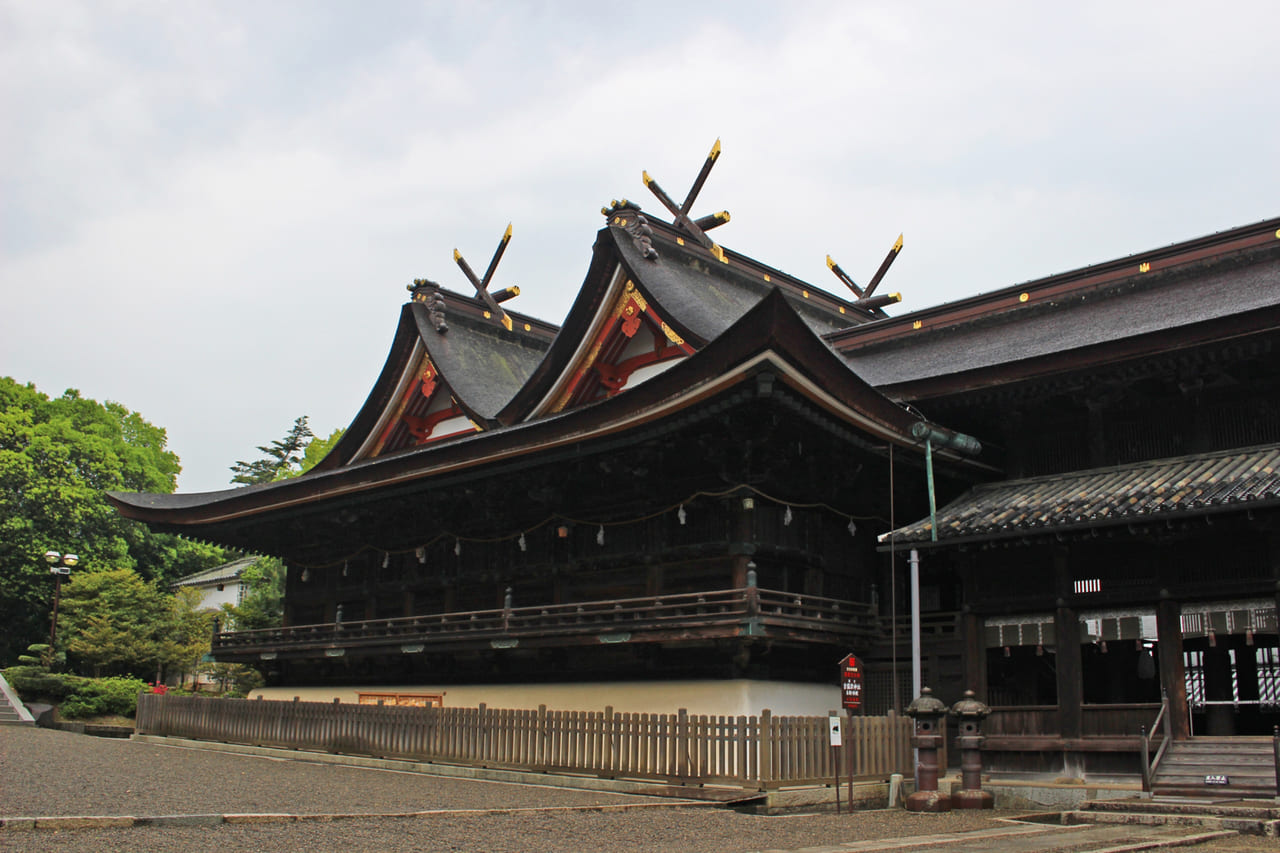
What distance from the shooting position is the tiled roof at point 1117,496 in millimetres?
16297

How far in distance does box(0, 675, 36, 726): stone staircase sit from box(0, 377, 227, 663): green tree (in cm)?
1828

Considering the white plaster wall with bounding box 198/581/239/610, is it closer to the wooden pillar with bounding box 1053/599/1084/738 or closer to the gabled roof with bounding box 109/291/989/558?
the gabled roof with bounding box 109/291/989/558

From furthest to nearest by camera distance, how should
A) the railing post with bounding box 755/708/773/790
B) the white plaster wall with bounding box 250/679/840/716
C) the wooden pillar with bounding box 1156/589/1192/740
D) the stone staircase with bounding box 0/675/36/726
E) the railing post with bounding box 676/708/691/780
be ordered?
the stone staircase with bounding box 0/675/36/726 < the white plaster wall with bounding box 250/679/840/716 < the wooden pillar with bounding box 1156/589/1192/740 < the railing post with bounding box 676/708/691/780 < the railing post with bounding box 755/708/773/790

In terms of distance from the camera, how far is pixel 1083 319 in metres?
23.2

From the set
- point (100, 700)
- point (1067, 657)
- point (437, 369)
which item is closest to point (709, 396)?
point (1067, 657)

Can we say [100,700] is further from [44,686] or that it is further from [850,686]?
[850,686]

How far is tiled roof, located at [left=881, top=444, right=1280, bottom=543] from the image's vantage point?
1630cm

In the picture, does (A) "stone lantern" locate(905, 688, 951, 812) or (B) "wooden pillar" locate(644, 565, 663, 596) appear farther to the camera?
(B) "wooden pillar" locate(644, 565, 663, 596)

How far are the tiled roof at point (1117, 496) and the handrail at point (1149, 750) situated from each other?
2888 mm

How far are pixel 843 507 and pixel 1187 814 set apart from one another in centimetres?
909

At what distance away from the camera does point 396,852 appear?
376 inches

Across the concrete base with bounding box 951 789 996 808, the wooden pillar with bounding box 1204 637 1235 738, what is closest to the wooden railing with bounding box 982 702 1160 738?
the concrete base with bounding box 951 789 996 808

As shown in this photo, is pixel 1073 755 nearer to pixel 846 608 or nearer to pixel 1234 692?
pixel 846 608

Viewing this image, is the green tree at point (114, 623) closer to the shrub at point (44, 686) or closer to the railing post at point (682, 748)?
the shrub at point (44, 686)
